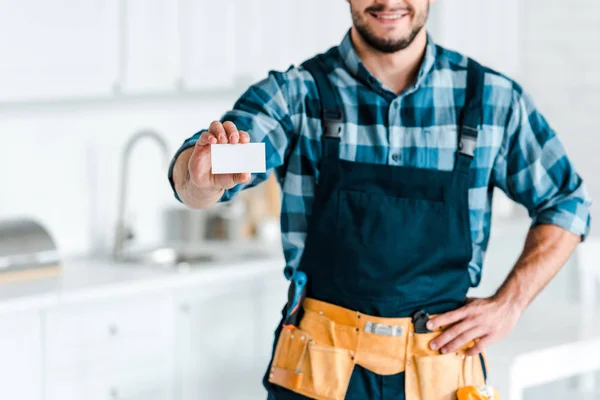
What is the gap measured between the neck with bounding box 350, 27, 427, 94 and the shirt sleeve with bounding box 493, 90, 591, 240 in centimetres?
22

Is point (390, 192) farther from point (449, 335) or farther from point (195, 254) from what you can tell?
point (195, 254)

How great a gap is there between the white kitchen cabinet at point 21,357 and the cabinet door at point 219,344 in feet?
1.72

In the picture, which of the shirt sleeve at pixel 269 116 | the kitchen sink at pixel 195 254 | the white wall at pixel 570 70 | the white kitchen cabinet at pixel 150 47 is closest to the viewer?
the shirt sleeve at pixel 269 116

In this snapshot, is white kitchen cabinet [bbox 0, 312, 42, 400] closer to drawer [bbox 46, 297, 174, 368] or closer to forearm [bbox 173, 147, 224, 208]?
drawer [bbox 46, 297, 174, 368]

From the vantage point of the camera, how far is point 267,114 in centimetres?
215

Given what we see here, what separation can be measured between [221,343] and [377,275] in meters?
1.56

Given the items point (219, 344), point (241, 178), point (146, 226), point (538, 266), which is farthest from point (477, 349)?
point (146, 226)

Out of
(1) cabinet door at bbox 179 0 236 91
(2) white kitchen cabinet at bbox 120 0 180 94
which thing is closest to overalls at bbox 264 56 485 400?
(2) white kitchen cabinet at bbox 120 0 180 94

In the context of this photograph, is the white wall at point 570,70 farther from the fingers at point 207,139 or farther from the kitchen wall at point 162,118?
the fingers at point 207,139

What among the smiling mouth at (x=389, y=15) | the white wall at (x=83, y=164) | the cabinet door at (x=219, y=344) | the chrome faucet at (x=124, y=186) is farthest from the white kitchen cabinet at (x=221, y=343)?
the smiling mouth at (x=389, y=15)

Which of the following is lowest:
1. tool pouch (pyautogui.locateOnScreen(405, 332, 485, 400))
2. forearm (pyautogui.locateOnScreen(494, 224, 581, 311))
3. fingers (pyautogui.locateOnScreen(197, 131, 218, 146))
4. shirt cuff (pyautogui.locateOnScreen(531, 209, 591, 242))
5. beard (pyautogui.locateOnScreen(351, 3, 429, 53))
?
tool pouch (pyautogui.locateOnScreen(405, 332, 485, 400))

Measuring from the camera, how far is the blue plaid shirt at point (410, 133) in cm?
217

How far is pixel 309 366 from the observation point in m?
2.14

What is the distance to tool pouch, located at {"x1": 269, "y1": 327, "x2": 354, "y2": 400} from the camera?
2.11 metres
